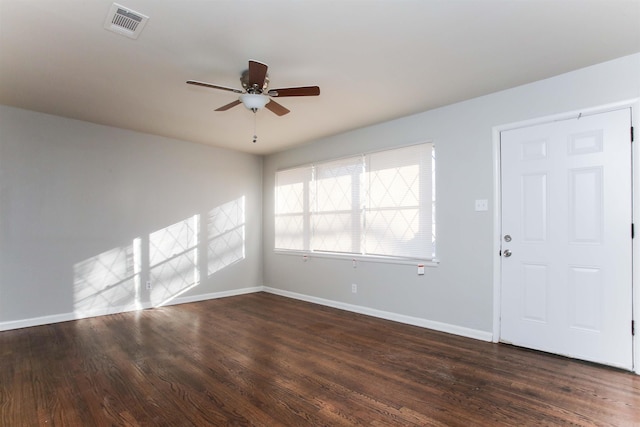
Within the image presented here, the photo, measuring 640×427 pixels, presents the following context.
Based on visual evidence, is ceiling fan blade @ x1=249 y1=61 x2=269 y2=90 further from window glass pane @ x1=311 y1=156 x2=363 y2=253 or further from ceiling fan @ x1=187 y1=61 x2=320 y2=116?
window glass pane @ x1=311 y1=156 x2=363 y2=253

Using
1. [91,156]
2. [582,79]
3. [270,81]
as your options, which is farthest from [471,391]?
[91,156]

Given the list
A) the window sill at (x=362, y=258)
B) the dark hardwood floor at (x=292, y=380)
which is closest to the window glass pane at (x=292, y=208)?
the window sill at (x=362, y=258)

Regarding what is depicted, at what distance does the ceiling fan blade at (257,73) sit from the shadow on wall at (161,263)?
10.7 feet

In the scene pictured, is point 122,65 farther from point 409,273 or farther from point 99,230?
point 409,273

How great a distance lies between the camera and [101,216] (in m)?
4.49

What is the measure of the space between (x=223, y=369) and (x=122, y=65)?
270cm

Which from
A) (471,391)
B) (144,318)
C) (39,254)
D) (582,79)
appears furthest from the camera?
(144,318)

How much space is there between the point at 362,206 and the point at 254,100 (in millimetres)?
2299

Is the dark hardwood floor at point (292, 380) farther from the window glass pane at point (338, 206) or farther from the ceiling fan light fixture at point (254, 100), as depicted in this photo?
the ceiling fan light fixture at point (254, 100)

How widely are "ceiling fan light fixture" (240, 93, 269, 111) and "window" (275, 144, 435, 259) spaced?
2008mm

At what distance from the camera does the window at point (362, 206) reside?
3992mm

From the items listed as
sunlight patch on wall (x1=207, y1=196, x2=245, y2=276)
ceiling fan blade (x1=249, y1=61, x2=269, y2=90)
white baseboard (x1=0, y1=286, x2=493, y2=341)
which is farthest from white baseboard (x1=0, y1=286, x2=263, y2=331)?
ceiling fan blade (x1=249, y1=61, x2=269, y2=90)

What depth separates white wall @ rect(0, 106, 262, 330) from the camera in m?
3.91

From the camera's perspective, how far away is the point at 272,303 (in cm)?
514
